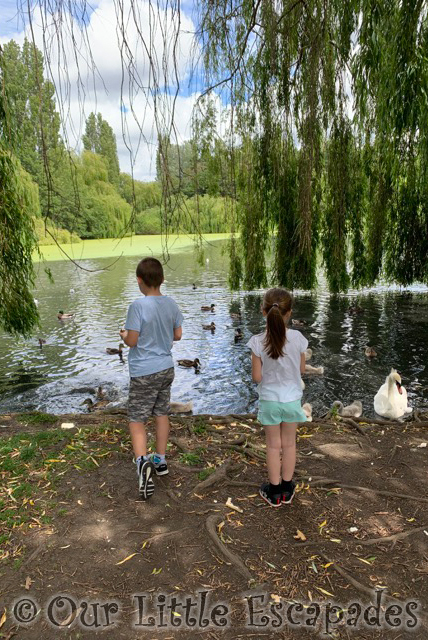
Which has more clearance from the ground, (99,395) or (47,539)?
(47,539)

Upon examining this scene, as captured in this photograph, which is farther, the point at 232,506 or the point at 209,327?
the point at 209,327

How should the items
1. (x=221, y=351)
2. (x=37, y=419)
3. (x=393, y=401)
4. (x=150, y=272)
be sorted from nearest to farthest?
(x=150, y=272)
(x=37, y=419)
(x=393, y=401)
(x=221, y=351)

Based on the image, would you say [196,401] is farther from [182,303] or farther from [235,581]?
[182,303]

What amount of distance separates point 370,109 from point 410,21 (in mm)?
2622

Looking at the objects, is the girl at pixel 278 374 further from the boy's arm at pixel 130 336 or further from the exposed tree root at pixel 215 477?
the boy's arm at pixel 130 336

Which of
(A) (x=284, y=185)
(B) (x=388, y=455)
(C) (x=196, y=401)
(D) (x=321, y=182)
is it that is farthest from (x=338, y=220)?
(C) (x=196, y=401)

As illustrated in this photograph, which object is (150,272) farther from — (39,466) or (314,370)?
(314,370)

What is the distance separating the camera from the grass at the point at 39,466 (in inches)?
108

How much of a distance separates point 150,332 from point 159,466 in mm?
993

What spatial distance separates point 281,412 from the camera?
2.73 metres

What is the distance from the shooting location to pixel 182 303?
15.9 meters

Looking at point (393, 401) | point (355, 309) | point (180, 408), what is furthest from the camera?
point (355, 309)

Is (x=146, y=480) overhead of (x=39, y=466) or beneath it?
overhead

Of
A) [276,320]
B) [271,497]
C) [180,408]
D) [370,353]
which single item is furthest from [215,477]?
[370,353]
